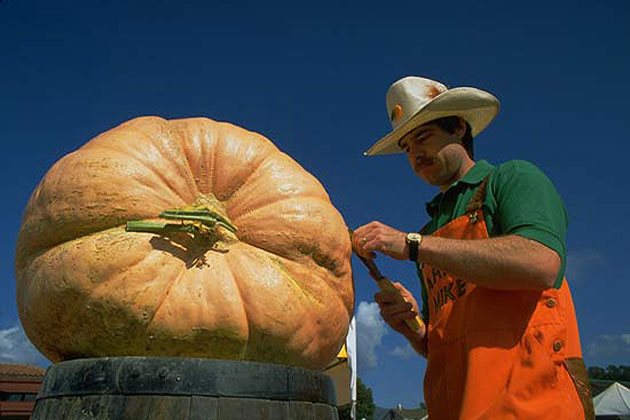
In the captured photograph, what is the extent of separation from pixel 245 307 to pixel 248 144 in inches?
28.0

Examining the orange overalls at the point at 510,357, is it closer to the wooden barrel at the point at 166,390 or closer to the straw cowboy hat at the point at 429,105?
the straw cowboy hat at the point at 429,105

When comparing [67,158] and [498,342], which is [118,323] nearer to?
[67,158]

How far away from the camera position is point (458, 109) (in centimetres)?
250

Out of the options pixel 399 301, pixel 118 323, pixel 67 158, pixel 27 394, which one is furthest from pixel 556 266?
pixel 27 394

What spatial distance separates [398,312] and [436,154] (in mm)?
834

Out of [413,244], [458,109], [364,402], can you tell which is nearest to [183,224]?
[413,244]

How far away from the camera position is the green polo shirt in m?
1.92

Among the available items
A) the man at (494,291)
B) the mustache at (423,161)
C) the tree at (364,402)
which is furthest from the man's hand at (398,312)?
the tree at (364,402)

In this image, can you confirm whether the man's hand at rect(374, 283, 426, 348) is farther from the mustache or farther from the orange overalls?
the mustache

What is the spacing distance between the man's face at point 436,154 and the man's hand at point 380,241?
527mm

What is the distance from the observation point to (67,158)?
1929mm

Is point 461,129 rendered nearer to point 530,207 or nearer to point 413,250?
point 530,207

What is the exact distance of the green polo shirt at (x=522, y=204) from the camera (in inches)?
75.5

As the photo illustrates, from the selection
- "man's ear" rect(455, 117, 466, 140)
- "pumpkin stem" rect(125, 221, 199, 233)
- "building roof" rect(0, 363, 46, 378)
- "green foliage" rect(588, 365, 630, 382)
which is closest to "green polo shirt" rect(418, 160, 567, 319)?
"man's ear" rect(455, 117, 466, 140)
